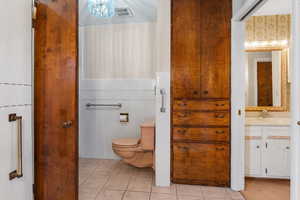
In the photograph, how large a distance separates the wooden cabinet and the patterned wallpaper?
36.0 inches

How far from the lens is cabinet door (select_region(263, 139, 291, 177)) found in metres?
2.54

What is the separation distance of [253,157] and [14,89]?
9.19ft

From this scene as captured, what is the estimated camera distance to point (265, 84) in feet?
9.96

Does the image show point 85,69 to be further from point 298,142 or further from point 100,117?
point 298,142

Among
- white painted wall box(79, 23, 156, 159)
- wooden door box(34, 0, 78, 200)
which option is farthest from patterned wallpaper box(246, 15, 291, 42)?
wooden door box(34, 0, 78, 200)

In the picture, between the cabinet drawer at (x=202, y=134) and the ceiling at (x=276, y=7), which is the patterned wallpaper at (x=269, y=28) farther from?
the cabinet drawer at (x=202, y=134)

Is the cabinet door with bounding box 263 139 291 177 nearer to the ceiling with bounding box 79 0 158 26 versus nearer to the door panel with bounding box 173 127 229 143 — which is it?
the door panel with bounding box 173 127 229 143

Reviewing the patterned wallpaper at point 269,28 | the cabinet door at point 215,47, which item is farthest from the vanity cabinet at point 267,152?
the patterned wallpaper at point 269,28

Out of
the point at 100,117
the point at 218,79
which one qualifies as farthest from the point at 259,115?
the point at 100,117

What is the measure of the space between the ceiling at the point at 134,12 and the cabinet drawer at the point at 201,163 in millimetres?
2065

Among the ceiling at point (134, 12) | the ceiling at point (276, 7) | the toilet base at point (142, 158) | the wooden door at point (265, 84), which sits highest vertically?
the ceiling at point (134, 12)

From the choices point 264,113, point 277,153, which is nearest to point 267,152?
point 277,153

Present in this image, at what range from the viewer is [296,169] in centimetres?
128

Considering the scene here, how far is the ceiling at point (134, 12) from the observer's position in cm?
282
